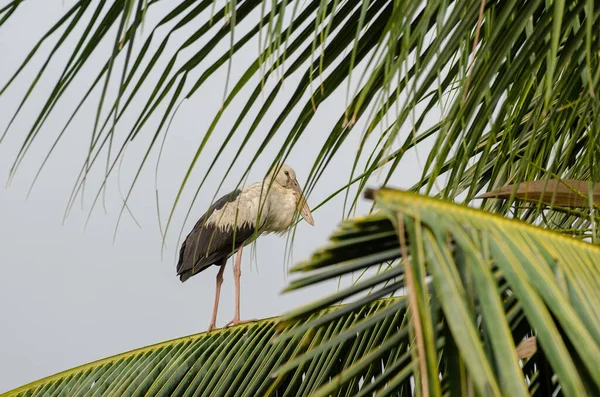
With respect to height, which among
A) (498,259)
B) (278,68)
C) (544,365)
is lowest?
(544,365)

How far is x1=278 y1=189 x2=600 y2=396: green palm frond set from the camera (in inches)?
25.3

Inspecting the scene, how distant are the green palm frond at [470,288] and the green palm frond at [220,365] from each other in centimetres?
169

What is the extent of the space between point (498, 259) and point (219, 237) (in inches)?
214

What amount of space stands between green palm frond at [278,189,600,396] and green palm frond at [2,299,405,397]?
1695 millimetres

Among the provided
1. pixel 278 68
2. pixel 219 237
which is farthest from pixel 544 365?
pixel 219 237

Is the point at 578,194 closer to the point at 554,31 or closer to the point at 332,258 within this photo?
the point at 554,31

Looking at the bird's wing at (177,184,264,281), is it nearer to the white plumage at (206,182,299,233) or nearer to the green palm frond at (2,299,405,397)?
the white plumage at (206,182,299,233)

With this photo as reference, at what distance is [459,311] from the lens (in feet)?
2.14

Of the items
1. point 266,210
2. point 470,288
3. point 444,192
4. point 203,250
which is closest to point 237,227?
point 266,210

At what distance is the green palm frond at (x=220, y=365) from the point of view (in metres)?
2.59

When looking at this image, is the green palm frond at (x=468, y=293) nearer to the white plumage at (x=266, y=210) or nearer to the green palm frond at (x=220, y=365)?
the green palm frond at (x=220, y=365)

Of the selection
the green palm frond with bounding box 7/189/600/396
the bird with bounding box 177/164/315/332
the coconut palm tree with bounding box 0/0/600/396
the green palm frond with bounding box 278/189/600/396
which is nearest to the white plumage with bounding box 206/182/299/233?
the bird with bounding box 177/164/315/332

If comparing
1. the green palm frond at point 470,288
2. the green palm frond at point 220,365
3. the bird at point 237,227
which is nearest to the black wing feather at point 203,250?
the bird at point 237,227

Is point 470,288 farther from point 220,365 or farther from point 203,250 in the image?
point 203,250
